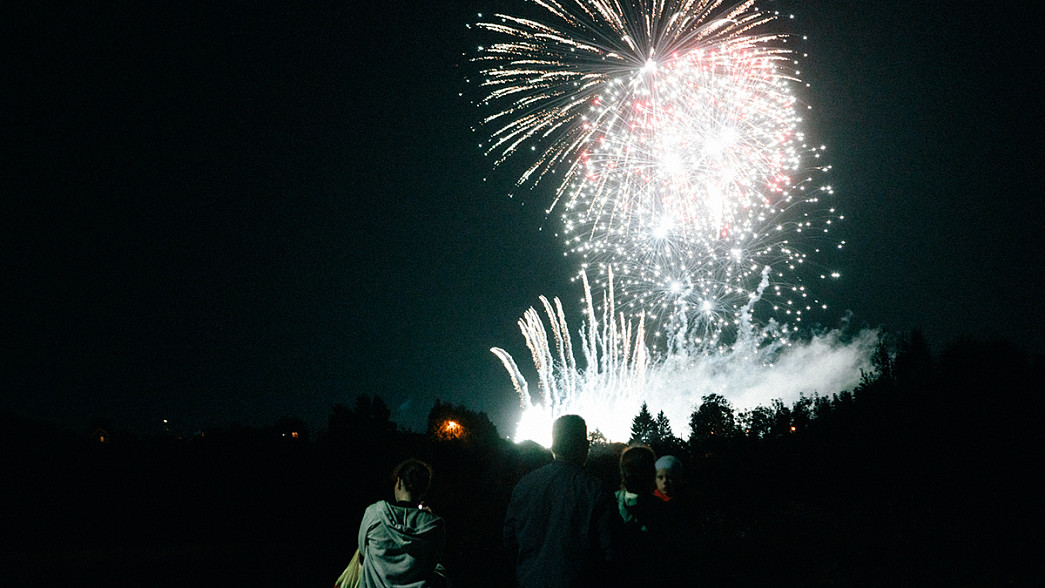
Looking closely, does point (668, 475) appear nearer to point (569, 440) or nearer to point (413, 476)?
point (569, 440)

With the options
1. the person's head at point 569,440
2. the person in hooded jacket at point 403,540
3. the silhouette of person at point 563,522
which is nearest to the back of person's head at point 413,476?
the person in hooded jacket at point 403,540

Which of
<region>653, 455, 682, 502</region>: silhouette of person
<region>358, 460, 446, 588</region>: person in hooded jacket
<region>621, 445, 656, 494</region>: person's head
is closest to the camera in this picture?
<region>621, 445, 656, 494</region>: person's head

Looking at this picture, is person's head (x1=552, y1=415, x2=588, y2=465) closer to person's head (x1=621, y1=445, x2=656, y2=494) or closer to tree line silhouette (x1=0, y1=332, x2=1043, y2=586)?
person's head (x1=621, y1=445, x2=656, y2=494)

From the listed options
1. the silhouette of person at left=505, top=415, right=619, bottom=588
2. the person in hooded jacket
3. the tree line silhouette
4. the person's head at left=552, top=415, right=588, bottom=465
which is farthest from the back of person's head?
the tree line silhouette

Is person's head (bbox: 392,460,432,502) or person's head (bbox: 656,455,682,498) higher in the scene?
person's head (bbox: 656,455,682,498)

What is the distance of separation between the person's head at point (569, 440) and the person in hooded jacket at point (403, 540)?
4.56 ft

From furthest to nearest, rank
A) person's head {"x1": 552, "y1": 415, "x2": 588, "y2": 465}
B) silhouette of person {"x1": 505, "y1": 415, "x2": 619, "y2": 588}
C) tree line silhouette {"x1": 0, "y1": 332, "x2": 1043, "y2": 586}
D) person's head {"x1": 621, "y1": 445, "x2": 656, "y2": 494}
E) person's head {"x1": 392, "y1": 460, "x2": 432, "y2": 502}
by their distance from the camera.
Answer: tree line silhouette {"x1": 0, "y1": 332, "x2": 1043, "y2": 586}
person's head {"x1": 392, "y1": 460, "x2": 432, "y2": 502}
person's head {"x1": 621, "y1": 445, "x2": 656, "y2": 494}
person's head {"x1": 552, "y1": 415, "x2": 588, "y2": 465}
silhouette of person {"x1": 505, "y1": 415, "x2": 619, "y2": 588}

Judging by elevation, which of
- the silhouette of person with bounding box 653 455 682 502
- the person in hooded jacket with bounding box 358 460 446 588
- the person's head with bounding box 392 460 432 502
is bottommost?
the person in hooded jacket with bounding box 358 460 446 588

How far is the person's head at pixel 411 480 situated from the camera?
4.93 metres

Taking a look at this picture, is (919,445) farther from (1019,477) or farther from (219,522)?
(219,522)

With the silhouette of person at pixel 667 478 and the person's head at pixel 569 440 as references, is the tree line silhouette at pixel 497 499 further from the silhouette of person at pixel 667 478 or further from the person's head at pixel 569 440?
the person's head at pixel 569 440

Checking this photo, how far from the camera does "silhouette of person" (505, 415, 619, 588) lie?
3.71m

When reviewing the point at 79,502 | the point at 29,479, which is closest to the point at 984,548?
the point at 79,502

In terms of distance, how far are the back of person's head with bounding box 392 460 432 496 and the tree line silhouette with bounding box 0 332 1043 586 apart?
5.24 metres
